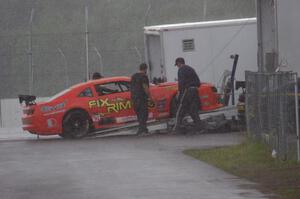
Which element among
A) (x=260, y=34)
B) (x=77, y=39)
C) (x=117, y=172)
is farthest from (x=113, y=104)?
(x=77, y=39)

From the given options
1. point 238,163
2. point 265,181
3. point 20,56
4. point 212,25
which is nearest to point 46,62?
point 20,56

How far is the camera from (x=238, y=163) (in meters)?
15.1

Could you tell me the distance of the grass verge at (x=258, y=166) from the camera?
12.1m

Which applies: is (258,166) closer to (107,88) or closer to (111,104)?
(111,104)

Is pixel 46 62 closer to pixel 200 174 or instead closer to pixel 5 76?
pixel 5 76

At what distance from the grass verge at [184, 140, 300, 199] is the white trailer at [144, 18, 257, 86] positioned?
732cm

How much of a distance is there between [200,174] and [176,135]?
8644 millimetres

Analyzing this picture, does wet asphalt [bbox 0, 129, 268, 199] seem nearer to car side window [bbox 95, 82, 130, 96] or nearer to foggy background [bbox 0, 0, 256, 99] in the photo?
car side window [bbox 95, 82, 130, 96]

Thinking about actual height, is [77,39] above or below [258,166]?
above

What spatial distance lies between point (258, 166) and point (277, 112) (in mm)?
1142

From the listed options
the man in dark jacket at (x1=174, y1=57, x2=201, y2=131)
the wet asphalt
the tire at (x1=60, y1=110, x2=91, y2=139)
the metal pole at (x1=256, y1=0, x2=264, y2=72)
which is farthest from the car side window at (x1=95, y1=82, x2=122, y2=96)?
the metal pole at (x1=256, y1=0, x2=264, y2=72)

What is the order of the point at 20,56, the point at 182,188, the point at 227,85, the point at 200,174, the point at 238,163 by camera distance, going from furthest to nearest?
the point at 20,56 < the point at 227,85 < the point at 238,163 < the point at 200,174 < the point at 182,188

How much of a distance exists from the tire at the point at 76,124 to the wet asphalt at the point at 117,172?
164cm

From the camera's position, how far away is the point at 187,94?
22609 millimetres
